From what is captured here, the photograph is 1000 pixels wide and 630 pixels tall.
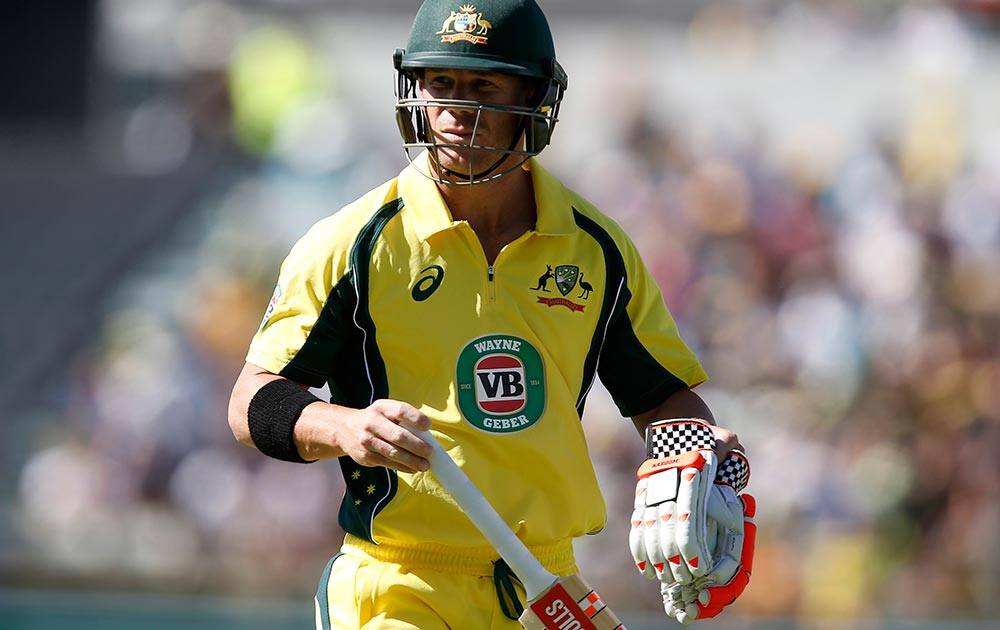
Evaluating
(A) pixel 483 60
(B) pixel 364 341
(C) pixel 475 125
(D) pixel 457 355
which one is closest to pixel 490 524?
(D) pixel 457 355

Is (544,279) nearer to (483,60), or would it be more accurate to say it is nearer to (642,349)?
(642,349)

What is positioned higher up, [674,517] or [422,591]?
[674,517]

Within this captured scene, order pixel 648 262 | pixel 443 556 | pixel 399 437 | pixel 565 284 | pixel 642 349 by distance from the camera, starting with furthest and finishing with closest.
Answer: pixel 648 262
pixel 642 349
pixel 565 284
pixel 443 556
pixel 399 437

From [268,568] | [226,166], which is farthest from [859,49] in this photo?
[268,568]

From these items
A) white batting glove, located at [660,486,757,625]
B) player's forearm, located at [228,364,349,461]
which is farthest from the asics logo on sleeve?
white batting glove, located at [660,486,757,625]

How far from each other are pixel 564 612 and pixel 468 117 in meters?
1.11

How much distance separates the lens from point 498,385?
363 centimetres

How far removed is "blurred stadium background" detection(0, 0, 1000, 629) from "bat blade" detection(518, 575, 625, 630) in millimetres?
5317

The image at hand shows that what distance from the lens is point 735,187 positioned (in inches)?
421

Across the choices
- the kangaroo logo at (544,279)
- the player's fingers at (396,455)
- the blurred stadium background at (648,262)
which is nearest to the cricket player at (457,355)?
the kangaroo logo at (544,279)

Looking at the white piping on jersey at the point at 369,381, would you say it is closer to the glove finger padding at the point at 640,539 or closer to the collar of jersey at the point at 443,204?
the collar of jersey at the point at 443,204

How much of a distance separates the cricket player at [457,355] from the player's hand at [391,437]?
21 cm

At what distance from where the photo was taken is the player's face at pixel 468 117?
3.68 metres

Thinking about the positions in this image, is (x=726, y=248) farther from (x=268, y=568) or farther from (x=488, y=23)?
(x=488, y=23)
